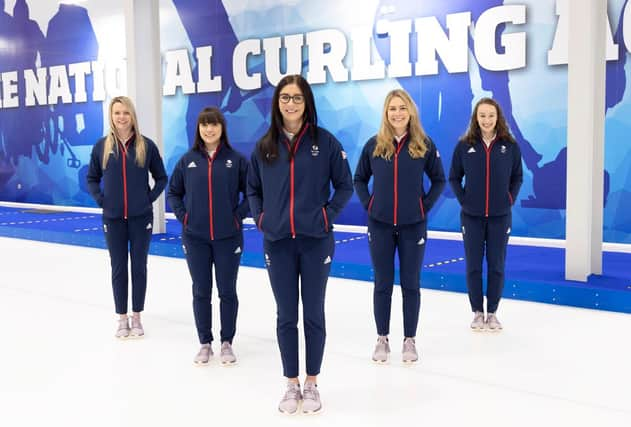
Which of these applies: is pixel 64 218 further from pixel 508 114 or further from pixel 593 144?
pixel 593 144

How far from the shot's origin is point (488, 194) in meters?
4.53

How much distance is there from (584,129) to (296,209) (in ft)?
10.5

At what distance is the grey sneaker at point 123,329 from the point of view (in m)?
4.63

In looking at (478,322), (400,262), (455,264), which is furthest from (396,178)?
(455,264)

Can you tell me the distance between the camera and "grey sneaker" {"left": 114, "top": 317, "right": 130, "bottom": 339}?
4625 mm

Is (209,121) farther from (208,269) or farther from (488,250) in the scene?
(488,250)

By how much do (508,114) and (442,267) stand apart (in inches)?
92.0

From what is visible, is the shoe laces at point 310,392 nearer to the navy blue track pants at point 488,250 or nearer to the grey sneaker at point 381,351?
the grey sneaker at point 381,351

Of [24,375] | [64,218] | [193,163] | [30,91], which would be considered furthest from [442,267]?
[30,91]

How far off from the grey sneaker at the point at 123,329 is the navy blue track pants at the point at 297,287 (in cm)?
176

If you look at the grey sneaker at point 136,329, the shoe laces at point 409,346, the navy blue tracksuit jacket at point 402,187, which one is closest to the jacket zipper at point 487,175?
the navy blue tracksuit jacket at point 402,187

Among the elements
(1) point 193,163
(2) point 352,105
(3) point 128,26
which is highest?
(3) point 128,26

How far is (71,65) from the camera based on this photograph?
12.0 metres

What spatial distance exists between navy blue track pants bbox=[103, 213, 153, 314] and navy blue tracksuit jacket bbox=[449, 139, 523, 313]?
2.08 metres
